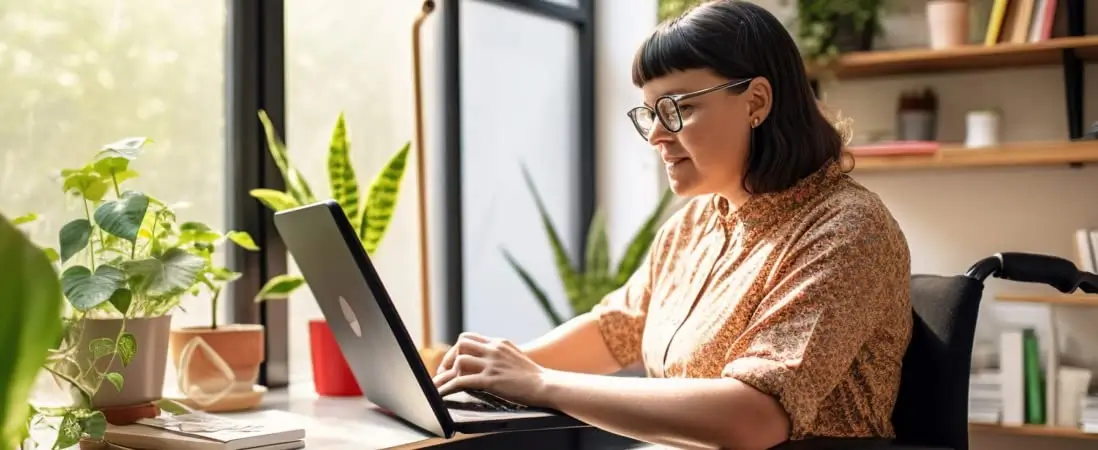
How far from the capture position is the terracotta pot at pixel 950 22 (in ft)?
10.4

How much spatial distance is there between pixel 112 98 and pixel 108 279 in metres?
0.82

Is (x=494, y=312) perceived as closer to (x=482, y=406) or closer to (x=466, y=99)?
(x=466, y=99)

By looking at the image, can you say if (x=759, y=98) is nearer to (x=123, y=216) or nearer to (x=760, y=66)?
(x=760, y=66)

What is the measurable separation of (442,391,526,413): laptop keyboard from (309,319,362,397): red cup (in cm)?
51

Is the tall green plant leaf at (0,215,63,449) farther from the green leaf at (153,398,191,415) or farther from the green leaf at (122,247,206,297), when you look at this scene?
the green leaf at (153,398,191,415)

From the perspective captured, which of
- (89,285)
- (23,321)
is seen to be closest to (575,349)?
(89,285)

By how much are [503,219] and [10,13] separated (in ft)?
5.77

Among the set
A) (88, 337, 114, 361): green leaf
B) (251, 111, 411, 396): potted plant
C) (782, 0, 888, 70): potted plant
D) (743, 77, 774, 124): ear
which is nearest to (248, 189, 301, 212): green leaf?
(251, 111, 411, 396): potted plant

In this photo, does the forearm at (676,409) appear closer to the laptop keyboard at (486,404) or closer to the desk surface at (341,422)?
the laptop keyboard at (486,404)

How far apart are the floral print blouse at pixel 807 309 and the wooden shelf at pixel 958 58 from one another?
1.58 metres

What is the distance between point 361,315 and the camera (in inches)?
63.1

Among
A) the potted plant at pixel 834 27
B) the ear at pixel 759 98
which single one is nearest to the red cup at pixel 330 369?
the ear at pixel 759 98

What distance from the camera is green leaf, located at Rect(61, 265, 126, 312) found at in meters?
1.48

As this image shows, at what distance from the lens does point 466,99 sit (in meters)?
3.35
